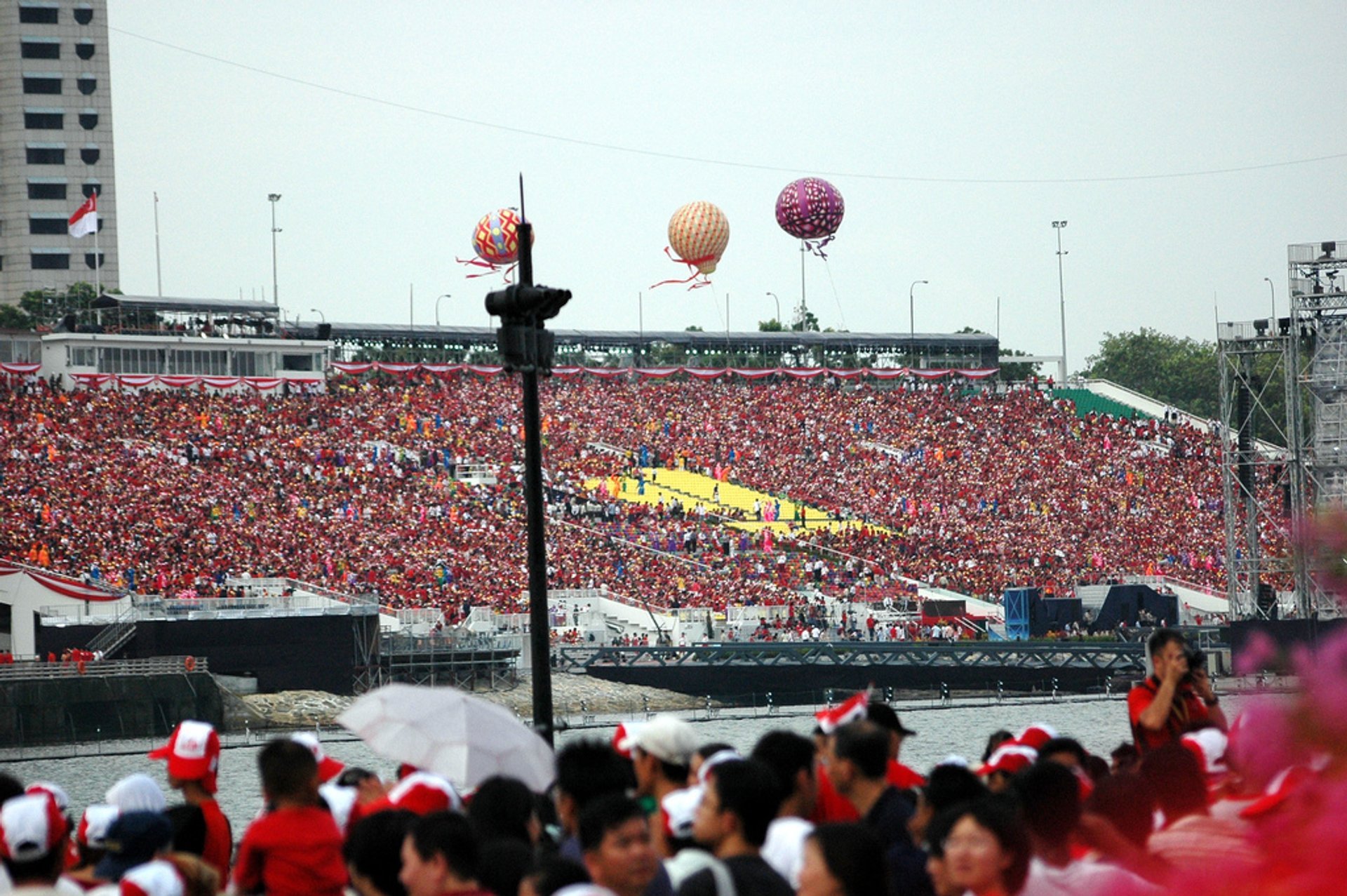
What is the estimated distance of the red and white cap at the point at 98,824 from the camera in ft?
23.3

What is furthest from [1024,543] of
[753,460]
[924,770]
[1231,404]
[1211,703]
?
[1211,703]

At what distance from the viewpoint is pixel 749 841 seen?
5.85m

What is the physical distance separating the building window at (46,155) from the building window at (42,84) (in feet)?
10.8

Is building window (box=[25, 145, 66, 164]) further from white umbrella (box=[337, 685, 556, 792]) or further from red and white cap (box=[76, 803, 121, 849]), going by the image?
red and white cap (box=[76, 803, 121, 849])

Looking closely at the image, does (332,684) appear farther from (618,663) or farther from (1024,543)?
(1024,543)

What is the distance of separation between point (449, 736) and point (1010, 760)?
2.70m

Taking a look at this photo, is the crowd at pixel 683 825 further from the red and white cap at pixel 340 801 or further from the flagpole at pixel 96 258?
the flagpole at pixel 96 258

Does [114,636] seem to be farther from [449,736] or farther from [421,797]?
[421,797]

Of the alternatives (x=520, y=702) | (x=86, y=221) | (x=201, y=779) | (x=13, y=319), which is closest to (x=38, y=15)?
(x=13, y=319)

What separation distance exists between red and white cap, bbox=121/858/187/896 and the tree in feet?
385

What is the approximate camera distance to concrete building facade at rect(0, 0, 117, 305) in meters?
104

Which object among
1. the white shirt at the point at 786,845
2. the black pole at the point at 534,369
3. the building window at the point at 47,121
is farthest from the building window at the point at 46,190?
the white shirt at the point at 786,845

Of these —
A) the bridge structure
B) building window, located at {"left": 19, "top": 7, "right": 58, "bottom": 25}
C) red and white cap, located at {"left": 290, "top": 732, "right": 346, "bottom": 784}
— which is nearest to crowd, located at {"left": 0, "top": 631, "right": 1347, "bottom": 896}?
red and white cap, located at {"left": 290, "top": 732, "right": 346, "bottom": 784}

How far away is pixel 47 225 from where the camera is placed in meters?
105
